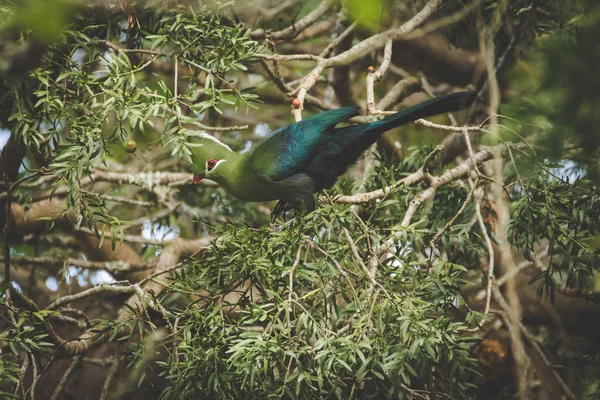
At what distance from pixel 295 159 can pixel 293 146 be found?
75mm

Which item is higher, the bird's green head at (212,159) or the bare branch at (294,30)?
the bare branch at (294,30)

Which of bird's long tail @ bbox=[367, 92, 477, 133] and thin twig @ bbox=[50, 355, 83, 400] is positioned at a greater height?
bird's long tail @ bbox=[367, 92, 477, 133]

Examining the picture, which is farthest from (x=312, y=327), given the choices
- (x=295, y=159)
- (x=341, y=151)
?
(x=341, y=151)

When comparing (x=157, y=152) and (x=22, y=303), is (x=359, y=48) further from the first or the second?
(x=157, y=152)

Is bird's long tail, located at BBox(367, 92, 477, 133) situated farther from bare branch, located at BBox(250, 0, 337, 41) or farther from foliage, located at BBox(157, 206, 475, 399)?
bare branch, located at BBox(250, 0, 337, 41)

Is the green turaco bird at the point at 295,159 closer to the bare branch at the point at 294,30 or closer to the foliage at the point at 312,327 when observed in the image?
the foliage at the point at 312,327

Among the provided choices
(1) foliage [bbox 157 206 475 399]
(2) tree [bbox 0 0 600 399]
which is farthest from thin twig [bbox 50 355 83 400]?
(1) foliage [bbox 157 206 475 399]

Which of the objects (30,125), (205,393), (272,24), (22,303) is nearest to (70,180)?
(30,125)

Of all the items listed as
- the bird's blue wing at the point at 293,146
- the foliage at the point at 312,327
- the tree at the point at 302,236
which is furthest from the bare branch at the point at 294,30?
the foliage at the point at 312,327

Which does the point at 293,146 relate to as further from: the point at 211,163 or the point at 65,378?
the point at 65,378

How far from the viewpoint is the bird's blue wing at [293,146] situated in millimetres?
2980

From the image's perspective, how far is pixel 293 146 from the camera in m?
3.02

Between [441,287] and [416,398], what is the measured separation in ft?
1.42

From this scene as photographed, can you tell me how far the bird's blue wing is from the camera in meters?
2.98
